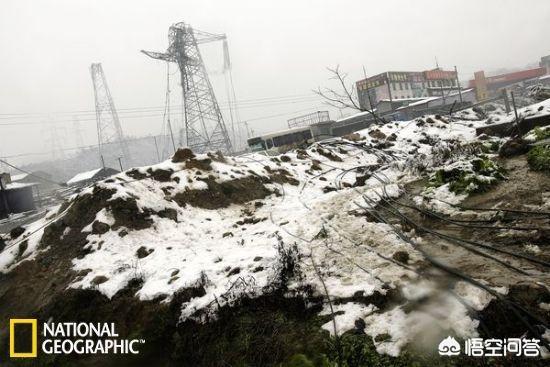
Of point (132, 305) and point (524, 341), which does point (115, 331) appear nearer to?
point (132, 305)

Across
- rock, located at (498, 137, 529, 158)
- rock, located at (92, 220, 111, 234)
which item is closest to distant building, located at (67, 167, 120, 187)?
rock, located at (92, 220, 111, 234)

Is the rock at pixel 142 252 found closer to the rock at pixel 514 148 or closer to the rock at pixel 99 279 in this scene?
the rock at pixel 99 279

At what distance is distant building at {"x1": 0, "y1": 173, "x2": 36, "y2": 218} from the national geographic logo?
939 inches

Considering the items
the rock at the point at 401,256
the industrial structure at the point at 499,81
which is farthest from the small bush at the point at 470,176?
the industrial structure at the point at 499,81

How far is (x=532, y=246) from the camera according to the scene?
14.3 feet

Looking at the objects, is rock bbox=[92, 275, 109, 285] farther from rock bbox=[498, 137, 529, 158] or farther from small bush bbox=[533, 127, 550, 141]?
small bush bbox=[533, 127, 550, 141]

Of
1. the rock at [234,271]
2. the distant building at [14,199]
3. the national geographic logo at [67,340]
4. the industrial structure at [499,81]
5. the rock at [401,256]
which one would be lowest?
the national geographic logo at [67,340]

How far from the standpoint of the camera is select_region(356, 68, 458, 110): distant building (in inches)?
2309

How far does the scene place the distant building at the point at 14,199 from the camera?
960 inches

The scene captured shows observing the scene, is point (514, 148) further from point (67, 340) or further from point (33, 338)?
point (33, 338)

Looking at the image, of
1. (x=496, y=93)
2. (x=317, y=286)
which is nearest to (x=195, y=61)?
(x=317, y=286)

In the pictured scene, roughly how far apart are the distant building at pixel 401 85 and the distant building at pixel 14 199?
4763cm

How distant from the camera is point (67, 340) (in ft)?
17.9

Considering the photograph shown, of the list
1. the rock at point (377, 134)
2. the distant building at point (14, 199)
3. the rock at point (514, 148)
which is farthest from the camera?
the distant building at point (14, 199)
